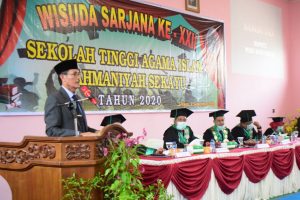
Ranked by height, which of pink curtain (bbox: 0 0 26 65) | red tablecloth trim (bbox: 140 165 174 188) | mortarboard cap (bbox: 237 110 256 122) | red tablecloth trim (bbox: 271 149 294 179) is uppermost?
pink curtain (bbox: 0 0 26 65)

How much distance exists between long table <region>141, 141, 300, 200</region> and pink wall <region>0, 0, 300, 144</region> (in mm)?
1711

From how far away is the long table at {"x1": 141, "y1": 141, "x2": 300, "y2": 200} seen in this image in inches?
155

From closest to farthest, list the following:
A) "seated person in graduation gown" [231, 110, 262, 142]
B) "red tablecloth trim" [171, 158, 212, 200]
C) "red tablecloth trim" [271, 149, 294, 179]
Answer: "red tablecloth trim" [171, 158, 212, 200] < "red tablecloth trim" [271, 149, 294, 179] < "seated person in graduation gown" [231, 110, 262, 142]

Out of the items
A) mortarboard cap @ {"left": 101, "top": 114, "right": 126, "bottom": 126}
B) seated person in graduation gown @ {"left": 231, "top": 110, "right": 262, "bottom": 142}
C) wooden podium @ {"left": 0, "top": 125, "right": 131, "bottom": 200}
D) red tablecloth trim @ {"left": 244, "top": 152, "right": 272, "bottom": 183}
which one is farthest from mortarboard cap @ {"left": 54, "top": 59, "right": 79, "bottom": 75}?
seated person in graduation gown @ {"left": 231, "top": 110, "right": 262, "bottom": 142}

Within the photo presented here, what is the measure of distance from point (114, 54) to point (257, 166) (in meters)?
2.65

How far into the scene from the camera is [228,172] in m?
4.71

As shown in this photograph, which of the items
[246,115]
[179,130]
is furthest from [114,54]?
[246,115]

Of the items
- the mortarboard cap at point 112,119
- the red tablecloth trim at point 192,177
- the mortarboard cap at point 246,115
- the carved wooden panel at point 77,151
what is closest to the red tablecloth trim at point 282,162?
the mortarboard cap at point 246,115

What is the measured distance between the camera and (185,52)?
293 inches

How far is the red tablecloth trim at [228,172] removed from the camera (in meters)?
4.56

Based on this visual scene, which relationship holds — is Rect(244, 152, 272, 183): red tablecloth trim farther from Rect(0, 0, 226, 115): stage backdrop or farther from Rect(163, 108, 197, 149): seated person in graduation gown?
Rect(0, 0, 226, 115): stage backdrop

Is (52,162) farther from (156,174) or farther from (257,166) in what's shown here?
(257,166)

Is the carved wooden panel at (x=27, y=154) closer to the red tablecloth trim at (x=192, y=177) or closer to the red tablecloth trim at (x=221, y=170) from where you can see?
the red tablecloth trim at (x=221, y=170)

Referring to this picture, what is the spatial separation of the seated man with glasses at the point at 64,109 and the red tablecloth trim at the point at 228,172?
197 cm
